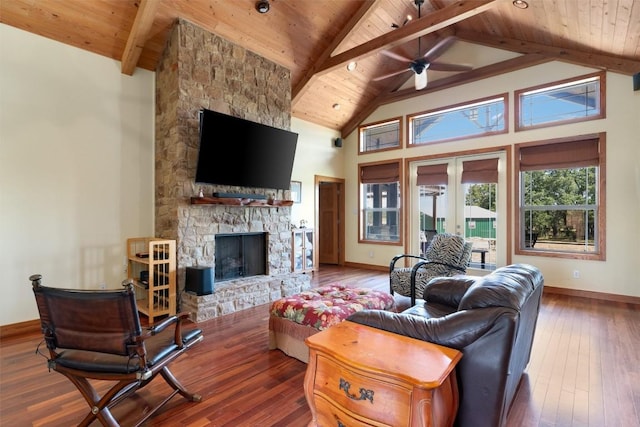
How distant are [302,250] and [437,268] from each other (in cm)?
289

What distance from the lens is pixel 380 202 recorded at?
7.13m

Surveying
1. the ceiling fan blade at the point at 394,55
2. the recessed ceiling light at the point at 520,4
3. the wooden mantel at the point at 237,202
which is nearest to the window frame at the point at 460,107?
the recessed ceiling light at the point at 520,4

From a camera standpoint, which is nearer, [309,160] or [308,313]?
[308,313]

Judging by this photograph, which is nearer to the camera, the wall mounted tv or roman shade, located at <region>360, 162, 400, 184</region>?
the wall mounted tv

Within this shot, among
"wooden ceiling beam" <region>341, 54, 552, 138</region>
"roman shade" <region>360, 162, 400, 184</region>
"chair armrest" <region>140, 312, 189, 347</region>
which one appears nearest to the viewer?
"chair armrest" <region>140, 312, 189, 347</region>

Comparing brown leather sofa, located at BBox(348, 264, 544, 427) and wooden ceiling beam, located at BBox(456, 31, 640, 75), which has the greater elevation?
wooden ceiling beam, located at BBox(456, 31, 640, 75)

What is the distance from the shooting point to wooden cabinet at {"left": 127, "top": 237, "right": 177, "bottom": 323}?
3.62 m

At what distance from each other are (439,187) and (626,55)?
3140mm

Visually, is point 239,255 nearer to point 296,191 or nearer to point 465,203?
point 296,191

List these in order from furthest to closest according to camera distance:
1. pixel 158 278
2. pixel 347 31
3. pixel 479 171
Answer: pixel 479 171, pixel 347 31, pixel 158 278

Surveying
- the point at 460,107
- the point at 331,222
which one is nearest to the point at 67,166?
the point at 331,222

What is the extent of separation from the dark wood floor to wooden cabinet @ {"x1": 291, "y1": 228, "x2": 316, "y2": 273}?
8.66 feet

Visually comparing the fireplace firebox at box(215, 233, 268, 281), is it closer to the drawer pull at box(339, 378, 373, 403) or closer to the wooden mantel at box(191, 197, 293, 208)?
the wooden mantel at box(191, 197, 293, 208)

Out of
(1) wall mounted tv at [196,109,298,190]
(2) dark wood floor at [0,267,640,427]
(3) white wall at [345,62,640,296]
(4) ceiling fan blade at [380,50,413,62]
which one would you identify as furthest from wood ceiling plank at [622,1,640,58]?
(1) wall mounted tv at [196,109,298,190]
